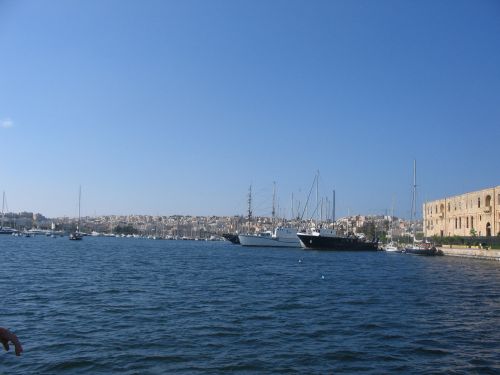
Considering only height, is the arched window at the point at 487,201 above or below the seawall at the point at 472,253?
above

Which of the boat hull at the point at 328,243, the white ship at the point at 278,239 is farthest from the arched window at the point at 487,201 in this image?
the white ship at the point at 278,239

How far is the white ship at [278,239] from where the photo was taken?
3784 inches

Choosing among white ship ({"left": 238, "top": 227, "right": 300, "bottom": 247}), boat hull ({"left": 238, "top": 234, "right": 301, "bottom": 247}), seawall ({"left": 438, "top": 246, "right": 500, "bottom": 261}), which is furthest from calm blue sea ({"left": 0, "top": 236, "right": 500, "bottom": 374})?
white ship ({"left": 238, "top": 227, "right": 300, "bottom": 247})

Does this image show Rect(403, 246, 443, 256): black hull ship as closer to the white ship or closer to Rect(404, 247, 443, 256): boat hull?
Rect(404, 247, 443, 256): boat hull

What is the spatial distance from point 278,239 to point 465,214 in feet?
114

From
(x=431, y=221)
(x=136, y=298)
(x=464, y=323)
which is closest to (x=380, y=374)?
(x=464, y=323)

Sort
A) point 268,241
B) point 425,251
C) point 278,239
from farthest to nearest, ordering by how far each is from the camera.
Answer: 1. point 268,241
2. point 278,239
3. point 425,251

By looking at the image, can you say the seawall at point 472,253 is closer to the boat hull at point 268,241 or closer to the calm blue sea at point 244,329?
the boat hull at point 268,241

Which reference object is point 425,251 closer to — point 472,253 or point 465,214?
point 472,253

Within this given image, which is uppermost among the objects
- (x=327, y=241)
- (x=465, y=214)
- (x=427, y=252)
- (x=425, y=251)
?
(x=465, y=214)

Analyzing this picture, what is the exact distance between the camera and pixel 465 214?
77562mm

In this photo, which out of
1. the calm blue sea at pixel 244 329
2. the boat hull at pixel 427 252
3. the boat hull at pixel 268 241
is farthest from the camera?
the boat hull at pixel 268 241

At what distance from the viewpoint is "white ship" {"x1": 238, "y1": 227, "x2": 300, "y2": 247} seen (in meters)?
96.1

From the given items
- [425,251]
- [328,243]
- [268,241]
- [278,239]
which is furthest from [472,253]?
[268,241]
